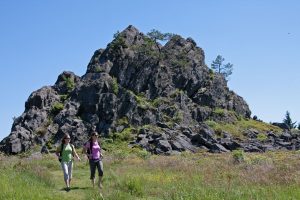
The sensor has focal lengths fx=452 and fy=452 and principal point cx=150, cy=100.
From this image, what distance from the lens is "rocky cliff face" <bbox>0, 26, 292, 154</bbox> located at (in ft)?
227

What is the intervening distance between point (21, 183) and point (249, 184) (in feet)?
25.7

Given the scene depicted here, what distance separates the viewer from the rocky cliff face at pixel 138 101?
227 feet

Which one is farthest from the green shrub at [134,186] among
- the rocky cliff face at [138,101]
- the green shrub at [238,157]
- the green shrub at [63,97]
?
the green shrub at [63,97]

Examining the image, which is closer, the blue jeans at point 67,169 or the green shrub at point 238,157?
the blue jeans at point 67,169

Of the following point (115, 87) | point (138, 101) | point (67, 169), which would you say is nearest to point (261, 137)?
point (138, 101)

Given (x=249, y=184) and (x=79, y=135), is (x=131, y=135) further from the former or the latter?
(x=249, y=184)

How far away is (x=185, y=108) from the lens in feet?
278

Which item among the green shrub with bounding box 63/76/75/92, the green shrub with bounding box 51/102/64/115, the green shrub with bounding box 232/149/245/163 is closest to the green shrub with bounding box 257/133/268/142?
the green shrub with bounding box 51/102/64/115

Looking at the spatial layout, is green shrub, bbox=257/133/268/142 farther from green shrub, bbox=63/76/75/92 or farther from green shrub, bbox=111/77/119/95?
green shrub, bbox=63/76/75/92

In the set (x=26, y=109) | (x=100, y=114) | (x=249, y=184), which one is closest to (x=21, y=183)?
(x=249, y=184)

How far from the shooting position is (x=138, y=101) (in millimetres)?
79562

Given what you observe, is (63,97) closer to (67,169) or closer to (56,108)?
(56,108)

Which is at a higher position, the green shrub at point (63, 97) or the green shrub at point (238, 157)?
the green shrub at point (63, 97)

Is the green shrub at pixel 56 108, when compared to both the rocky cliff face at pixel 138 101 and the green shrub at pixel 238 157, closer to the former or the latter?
the rocky cliff face at pixel 138 101
